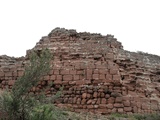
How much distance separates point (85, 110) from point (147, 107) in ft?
6.99

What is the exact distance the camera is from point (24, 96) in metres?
10.5

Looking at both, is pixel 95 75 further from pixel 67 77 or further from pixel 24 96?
pixel 24 96

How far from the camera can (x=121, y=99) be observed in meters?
13.2

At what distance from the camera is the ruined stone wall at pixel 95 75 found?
524 inches

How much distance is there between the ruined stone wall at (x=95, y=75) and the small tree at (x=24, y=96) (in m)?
2.58

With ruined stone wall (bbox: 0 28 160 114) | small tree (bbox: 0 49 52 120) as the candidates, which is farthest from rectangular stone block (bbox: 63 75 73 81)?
small tree (bbox: 0 49 52 120)

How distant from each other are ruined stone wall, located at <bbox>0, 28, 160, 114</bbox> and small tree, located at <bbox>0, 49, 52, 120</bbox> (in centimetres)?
258

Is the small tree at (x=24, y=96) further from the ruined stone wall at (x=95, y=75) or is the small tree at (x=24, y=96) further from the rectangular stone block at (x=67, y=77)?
the rectangular stone block at (x=67, y=77)

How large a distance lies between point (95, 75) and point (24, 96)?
3765mm

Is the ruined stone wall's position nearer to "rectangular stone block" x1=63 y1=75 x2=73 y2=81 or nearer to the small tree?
"rectangular stone block" x1=63 y1=75 x2=73 y2=81

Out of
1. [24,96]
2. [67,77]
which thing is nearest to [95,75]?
[67,77]

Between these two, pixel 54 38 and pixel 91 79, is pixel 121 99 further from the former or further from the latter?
pixel 54 38

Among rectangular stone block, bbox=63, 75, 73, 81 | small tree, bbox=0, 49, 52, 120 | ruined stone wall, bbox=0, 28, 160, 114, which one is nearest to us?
small tree, bbox=0, 49, 52, 120

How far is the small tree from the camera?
376 inches
